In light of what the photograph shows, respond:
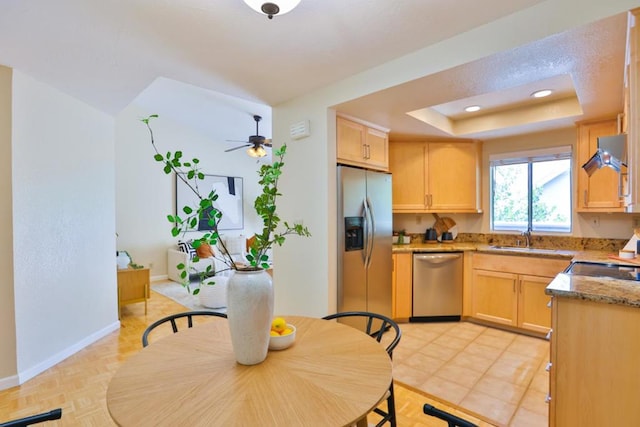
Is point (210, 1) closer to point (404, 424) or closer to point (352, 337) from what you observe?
point (352, 337)

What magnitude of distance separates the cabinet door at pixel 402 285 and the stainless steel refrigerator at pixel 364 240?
0.26 metres

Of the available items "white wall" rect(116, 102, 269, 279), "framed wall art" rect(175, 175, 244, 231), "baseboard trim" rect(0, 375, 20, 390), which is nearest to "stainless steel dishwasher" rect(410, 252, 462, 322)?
"baseboard trim" rect(0, 375, 20, 390)

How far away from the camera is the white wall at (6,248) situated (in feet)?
7.54

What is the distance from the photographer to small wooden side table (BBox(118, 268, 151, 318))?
3753 millimetres

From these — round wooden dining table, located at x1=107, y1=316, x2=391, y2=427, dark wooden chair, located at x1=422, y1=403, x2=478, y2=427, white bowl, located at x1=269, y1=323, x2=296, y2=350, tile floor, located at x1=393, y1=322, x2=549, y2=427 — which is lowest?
tile floor, located at x1=393, y1=322, x2=549, y2=427

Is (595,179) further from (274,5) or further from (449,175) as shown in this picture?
(274,5)

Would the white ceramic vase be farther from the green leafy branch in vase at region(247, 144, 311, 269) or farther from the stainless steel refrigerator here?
the stainless steel refrigerator

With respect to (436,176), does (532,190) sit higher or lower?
lower

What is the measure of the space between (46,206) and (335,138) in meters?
2.49

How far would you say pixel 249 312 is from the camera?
1.09 meters

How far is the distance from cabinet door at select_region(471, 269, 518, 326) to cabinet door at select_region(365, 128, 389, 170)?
1.61 meters

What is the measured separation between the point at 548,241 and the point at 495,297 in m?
0.92

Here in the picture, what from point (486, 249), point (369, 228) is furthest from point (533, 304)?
point (369, 228)

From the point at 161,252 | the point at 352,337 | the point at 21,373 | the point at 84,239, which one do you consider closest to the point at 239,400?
the point at 352,337
